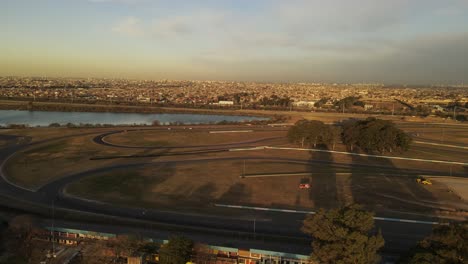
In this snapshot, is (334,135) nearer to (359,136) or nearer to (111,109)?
(359,136)

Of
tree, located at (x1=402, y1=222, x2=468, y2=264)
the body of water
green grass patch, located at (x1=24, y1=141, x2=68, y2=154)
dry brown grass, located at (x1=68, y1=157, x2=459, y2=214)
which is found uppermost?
tree, located at (x1=402, y1=222, x2=468, y2=264)

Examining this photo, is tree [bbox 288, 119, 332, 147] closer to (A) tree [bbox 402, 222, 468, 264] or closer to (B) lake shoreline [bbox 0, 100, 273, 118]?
(A) tree [bbox 402, 222, 468, 264]

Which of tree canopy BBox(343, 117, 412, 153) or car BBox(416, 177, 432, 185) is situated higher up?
tree canopy BBox(343, 117, 412, 153)

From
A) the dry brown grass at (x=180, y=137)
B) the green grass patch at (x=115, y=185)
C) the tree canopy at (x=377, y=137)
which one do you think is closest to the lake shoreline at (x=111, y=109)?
the dry brown grass at (x=180, y=137)

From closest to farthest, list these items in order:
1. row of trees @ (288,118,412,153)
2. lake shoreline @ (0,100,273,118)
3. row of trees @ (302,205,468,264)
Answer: row of trees @ (302,205,468,264) < row of trees @ (288,118,412,153) < lake shoreline @ (0,100,273,118)

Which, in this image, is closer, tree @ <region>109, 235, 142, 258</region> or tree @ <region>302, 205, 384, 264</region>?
tree @ <region>302, 205, 384, 264</region>

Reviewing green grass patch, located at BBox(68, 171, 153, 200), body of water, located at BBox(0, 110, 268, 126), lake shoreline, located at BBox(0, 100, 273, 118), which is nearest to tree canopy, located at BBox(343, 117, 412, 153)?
green grass patch, located at BBox(68, 171, 153, 200)

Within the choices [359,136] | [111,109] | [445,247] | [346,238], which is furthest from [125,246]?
[111,109]

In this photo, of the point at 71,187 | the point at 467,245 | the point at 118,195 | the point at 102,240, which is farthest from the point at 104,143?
the point at 467,245

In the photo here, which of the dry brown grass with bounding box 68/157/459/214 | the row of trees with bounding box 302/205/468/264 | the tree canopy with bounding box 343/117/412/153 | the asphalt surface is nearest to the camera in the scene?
the row of trees with bounding box 302/205/468/264
